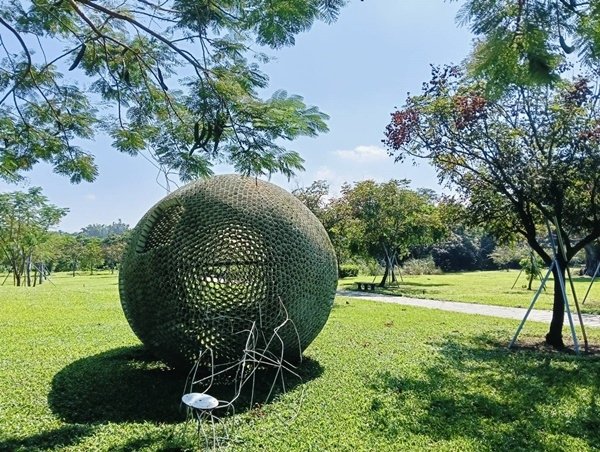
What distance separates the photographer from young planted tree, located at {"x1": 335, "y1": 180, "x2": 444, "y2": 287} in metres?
24.3

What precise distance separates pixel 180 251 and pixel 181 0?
9.45 ft

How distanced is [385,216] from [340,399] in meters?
19.3

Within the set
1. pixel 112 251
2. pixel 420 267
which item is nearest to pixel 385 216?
pixel 420 267

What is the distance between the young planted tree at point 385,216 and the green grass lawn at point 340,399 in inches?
582

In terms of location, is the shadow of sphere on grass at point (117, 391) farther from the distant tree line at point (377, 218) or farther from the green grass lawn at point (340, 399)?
the distant tree line at point (377, 218)

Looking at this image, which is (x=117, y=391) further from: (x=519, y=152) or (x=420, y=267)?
(x=420, y=267)

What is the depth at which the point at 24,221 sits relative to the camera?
2864 cm

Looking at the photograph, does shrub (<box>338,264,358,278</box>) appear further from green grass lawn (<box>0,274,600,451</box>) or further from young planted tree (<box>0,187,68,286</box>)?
green grass lawn (<box>0,274,600,451</box>)

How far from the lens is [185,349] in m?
5.83

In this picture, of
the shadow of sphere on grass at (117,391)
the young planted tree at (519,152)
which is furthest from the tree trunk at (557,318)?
the shadow of sphere on grass at (117,391)

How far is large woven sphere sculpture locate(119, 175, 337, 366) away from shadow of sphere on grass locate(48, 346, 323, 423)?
17.0 inches

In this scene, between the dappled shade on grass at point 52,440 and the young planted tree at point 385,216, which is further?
the young planted tree at point 385,216

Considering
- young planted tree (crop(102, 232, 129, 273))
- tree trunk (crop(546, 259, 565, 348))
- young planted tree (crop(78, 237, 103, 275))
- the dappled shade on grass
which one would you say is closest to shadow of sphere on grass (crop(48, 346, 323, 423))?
the dappled shade on grass

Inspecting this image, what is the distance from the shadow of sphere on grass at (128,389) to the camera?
5.27 m
